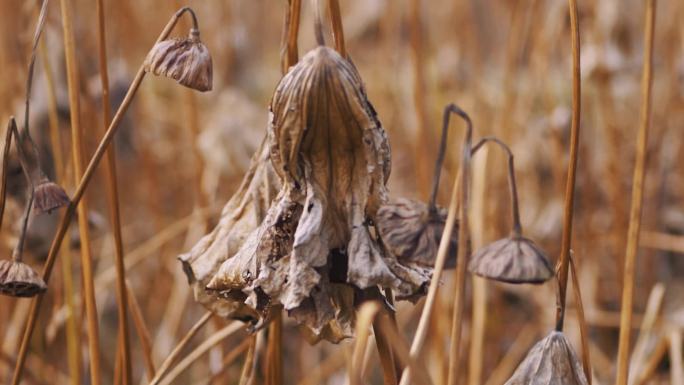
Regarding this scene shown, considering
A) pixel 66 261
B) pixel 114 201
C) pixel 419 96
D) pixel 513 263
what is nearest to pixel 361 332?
pixel 513 263

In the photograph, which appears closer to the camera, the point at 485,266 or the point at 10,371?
the point at 485,266

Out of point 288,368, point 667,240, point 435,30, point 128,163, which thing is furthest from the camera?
point 435,30

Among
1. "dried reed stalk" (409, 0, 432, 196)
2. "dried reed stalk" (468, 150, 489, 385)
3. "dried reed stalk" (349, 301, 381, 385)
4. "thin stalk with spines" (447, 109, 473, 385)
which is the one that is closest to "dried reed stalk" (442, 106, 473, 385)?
"thin stalk with spines" (447, 109, 473, 385)

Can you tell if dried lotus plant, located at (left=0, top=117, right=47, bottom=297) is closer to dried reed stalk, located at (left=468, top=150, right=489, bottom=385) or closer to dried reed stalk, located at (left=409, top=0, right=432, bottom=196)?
dried reed stalk, located at (left=468, top=150, right=489, bottom=385)

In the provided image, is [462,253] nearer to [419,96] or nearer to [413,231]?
[413,231]

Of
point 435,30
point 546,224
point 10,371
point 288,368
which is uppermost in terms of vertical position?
point 435,30

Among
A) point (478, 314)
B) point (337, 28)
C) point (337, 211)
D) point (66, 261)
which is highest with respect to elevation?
point (337, 28)

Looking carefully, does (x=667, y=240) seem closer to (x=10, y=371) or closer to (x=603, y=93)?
(x=603, y=93)

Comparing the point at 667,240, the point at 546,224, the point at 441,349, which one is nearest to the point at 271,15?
the point at 546,224
